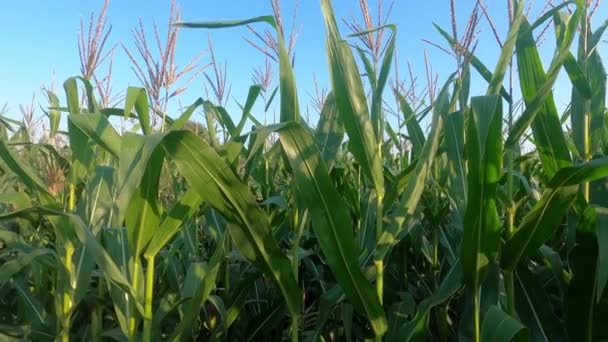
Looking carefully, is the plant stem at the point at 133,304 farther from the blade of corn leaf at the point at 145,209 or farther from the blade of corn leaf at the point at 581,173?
the blade of corn leaf at the point at 581,173

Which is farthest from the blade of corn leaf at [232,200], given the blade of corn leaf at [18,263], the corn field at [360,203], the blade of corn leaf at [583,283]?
the blade of corn leaf at [583,283]

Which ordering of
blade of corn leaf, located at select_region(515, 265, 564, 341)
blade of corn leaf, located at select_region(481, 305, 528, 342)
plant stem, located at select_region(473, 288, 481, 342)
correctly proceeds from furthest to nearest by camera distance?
blade of corn leaf, located at select_region(515, 265, 564, 341), plant stem, located at select_region(473, 288, 481, 342), blade of corn leaf, located at select_region(481, 305, 528, 342)

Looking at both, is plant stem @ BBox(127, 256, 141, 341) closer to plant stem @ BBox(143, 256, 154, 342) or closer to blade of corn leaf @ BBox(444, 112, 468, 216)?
plant stem @ BBox(143, 256, 154, 342)

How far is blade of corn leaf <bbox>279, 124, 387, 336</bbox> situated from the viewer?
105 cm

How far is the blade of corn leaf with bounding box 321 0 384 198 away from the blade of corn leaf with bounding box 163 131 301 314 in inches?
11.5

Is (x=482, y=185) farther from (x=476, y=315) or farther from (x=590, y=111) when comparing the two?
(x=590, y=111)

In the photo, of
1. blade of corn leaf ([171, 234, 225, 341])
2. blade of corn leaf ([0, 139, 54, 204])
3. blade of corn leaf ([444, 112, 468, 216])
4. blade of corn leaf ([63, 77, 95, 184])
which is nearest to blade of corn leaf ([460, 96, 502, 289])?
blade of corn leaf ([444, 112, 468, 216])

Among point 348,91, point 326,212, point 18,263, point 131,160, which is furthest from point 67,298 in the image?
point 348,91

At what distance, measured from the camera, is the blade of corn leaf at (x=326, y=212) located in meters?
1.05

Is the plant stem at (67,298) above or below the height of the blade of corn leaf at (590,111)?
below

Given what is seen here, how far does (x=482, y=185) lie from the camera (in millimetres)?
1028

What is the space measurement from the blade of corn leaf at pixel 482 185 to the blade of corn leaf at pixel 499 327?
136 millimetres

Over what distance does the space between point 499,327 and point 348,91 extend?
24.1 inches

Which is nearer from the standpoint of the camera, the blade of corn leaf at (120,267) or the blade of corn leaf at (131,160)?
the blade of corn leaf at (131,160)
